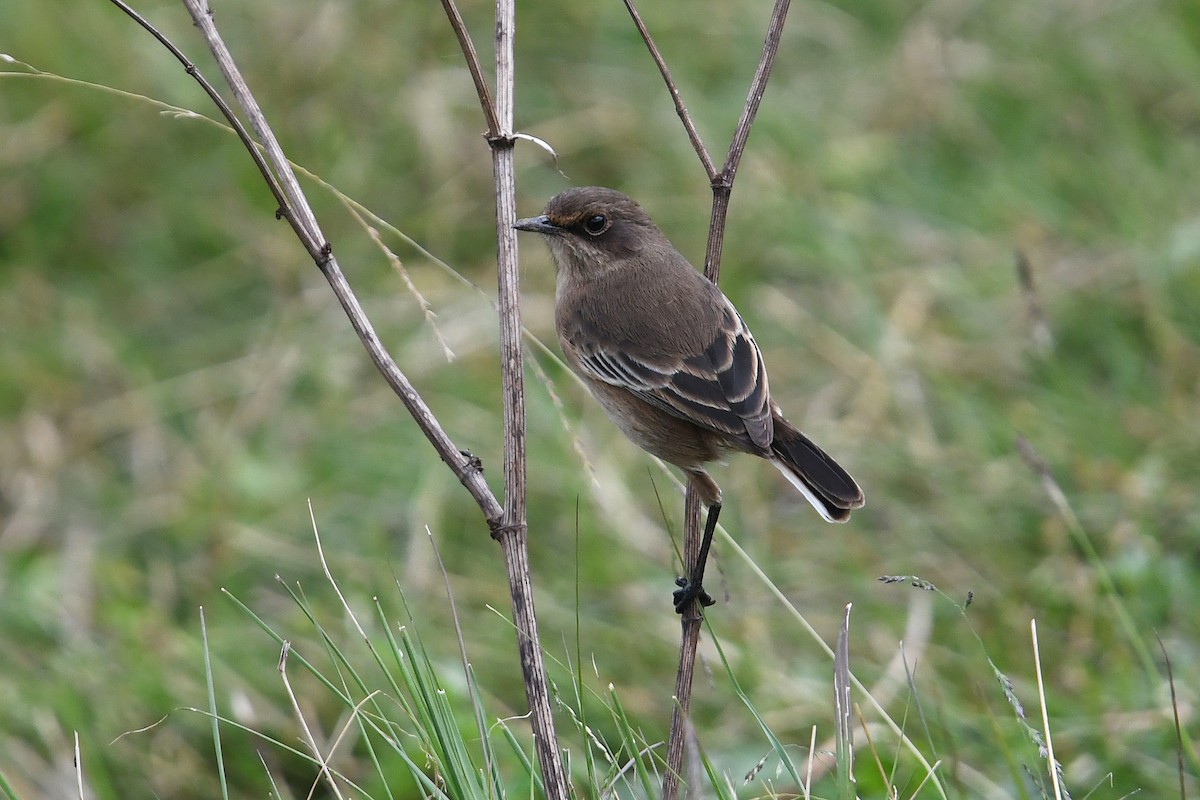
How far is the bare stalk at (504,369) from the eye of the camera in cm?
263

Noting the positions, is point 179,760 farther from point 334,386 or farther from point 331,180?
point 331,180

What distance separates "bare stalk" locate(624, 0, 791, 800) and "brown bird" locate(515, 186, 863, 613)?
108 mm

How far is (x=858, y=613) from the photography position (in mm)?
4957

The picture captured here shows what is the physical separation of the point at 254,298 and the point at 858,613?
381 cm

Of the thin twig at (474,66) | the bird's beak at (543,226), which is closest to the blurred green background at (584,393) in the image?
the bird's beak at (543,226)

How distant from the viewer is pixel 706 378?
150 inches

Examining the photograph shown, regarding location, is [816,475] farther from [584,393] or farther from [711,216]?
[584,393]

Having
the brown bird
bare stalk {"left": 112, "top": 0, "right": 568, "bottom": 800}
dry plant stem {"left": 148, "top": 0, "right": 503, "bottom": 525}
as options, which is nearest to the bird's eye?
the brown bird

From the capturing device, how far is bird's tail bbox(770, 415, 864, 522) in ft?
11.2

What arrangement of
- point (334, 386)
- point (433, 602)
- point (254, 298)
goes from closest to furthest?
1. point (433, 602)
2. point (334, 386)
3. point (254, 298)

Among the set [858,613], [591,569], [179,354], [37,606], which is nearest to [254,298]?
[179,354]

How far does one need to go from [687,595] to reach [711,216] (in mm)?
882

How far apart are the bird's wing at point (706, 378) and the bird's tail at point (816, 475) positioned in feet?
0.17

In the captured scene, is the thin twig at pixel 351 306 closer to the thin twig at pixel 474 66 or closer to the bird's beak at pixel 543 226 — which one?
the thin twig at pixel 474 66
